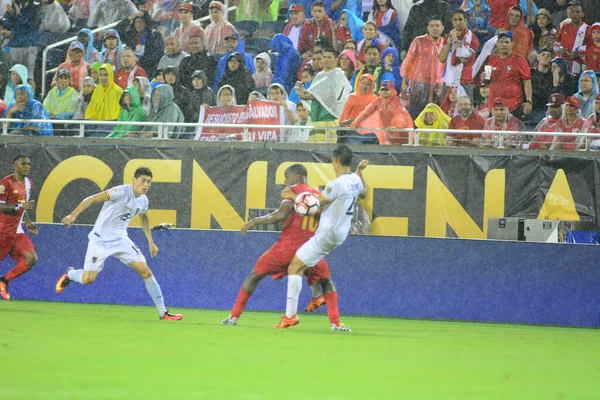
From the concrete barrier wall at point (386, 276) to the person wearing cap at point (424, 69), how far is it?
3580 mm

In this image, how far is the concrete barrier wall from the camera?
50.8 feet

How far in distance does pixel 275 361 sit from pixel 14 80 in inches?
572

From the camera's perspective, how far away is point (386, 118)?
1745 centimetres

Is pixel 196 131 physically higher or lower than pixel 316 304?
higher

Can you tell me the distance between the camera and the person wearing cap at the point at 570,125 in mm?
16734

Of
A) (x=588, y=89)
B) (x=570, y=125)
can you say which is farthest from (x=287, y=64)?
(x=588, y=89)

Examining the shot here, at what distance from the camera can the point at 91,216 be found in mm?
18438

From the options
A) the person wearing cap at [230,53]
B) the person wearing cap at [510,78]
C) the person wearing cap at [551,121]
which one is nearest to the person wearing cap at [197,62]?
the person wearing cap at [230,53]

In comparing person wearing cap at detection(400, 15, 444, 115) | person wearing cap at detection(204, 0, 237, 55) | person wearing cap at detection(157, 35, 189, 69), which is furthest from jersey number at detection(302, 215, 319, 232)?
person wearing cap at detection(204, 0, 237, 55)

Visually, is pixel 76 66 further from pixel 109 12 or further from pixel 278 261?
pixel 278 261

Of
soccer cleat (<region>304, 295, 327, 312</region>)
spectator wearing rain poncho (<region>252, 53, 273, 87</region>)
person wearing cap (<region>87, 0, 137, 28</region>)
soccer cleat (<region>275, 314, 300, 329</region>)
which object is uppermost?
person wearing cap (<region>87, 0, 137, 28</region>)

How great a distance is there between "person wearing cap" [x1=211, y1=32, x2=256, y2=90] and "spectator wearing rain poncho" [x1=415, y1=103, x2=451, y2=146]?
3.75 metres

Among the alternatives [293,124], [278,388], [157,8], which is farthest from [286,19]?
[278,388]

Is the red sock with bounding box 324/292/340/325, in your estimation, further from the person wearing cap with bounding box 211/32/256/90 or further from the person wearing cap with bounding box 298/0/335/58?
the person wearing cap with bounding box 298/0/335/58
